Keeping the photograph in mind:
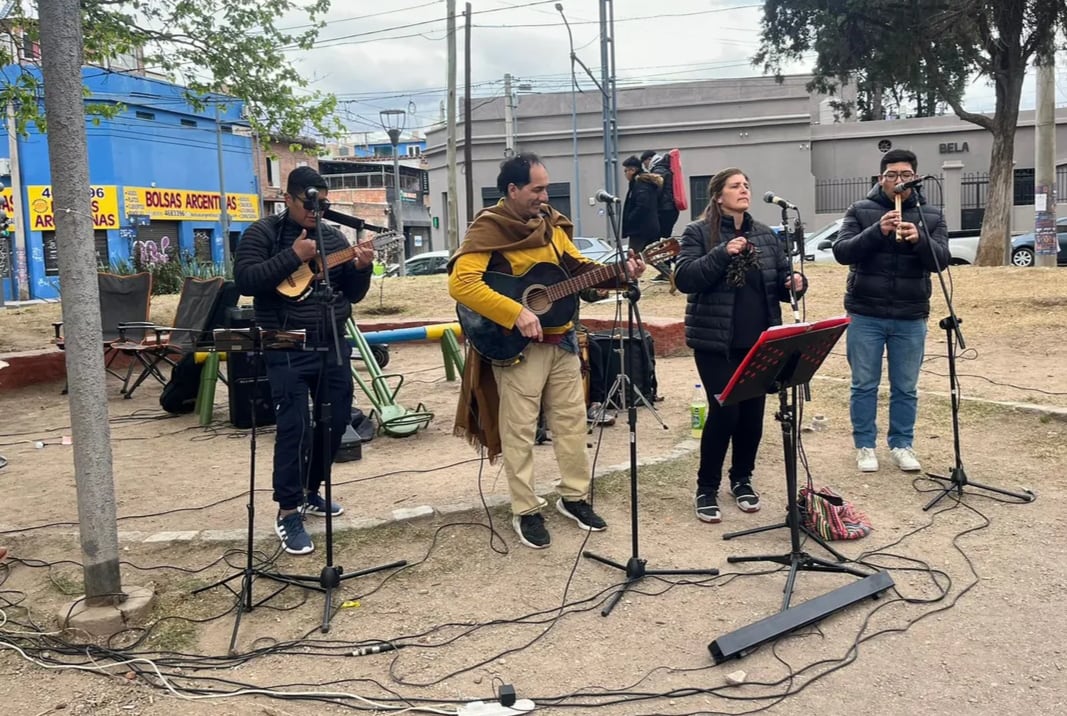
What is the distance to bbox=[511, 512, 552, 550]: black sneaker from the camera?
4439 millimetres

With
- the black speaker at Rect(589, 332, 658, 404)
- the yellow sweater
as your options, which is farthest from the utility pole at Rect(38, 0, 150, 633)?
the black speaker at Rect(589, 332, 658, 404)

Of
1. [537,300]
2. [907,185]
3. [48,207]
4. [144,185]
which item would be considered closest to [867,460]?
[907,185]

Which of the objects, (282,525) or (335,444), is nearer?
(282,525)

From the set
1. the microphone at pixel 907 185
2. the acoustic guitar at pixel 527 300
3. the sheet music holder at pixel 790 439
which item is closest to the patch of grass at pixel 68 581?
the acoustic guitar at pixel 527 300

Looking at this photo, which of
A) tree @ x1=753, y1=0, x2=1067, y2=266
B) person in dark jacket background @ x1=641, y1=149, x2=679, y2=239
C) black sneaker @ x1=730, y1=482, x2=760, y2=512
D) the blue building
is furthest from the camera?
the blue building

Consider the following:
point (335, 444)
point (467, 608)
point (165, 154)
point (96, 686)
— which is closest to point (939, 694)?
point (467, 608)

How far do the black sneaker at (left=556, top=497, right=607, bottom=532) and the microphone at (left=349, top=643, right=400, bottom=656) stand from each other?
4.78ft

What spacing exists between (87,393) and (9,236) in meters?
28.9

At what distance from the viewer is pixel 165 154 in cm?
3288

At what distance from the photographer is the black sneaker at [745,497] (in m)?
4.88

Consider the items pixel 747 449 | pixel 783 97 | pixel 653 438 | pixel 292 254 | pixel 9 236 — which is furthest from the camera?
pixel 783 97

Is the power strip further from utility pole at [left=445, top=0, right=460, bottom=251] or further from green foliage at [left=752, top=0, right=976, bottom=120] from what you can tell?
utility pole at [left=445, top=0, right=460, bottom=251]

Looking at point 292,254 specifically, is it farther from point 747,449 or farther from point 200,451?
point 200,451

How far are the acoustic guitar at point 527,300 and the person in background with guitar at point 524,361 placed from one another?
1.2 inches
